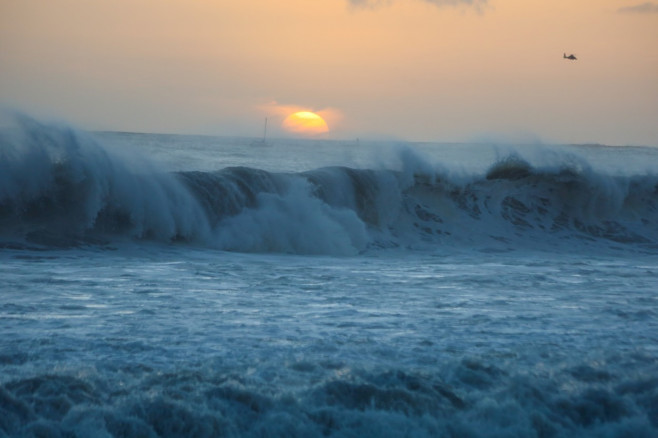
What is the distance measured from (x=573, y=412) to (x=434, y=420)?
0.98m

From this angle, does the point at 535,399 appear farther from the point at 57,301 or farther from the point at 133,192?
the point at 133,192

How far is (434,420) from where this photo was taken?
5.15m

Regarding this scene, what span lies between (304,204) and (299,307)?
8287 mm

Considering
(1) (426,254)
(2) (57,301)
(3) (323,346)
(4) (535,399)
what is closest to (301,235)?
(1) (426,254)

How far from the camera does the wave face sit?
14.2 m

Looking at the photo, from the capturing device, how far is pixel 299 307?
27.2 ft

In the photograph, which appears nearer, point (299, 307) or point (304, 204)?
point (299, 307)

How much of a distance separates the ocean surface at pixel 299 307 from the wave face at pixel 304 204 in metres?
0.05

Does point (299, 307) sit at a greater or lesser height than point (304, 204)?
lesser

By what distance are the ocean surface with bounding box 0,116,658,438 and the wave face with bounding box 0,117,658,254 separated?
5 cm

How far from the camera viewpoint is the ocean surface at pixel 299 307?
5.18m

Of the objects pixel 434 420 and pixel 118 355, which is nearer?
pixel 434 420

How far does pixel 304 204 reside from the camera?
54.1 ft

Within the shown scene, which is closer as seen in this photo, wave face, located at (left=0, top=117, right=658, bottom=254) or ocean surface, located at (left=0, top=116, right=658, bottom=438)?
ocean surface, located at (left=0, top=116, right=658, bottom=438)
